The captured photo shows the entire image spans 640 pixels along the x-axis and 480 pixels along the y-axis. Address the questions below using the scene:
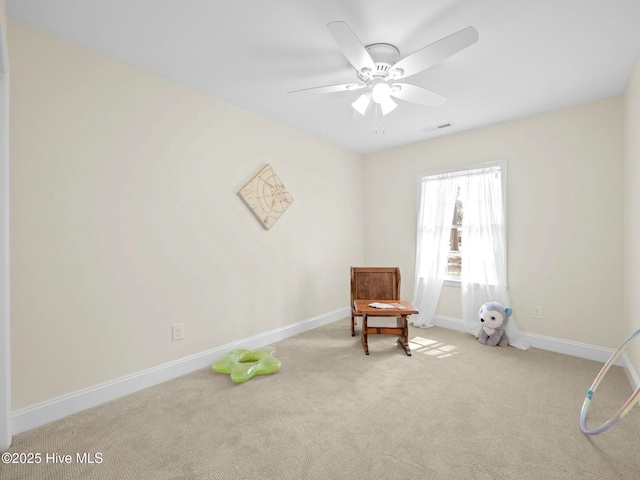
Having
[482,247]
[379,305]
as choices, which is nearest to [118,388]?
[379,305]

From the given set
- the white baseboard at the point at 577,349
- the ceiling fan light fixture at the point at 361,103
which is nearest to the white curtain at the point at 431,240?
the white baseboard at the point at 577,349

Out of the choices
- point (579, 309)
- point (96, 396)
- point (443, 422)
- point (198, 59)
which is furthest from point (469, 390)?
point (198, 59)

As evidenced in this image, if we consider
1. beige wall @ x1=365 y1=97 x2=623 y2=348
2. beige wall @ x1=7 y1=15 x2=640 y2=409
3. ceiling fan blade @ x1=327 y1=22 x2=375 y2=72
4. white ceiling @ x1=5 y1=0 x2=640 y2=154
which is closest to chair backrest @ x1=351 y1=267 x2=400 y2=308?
beige wall @ x1=7 y1=15 x2=640 y2=409

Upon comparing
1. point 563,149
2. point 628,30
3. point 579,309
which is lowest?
point 579,309

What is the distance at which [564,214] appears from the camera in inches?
121

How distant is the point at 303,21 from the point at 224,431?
98.8 inches

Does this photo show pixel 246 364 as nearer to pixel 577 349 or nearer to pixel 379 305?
pixel 379 305

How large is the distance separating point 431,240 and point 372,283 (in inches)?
40.3

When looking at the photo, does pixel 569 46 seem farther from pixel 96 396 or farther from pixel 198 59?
pixel 96 396

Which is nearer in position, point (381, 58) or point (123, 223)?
point (381, 58)

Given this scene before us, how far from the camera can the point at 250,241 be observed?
10.4ft

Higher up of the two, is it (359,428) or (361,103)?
(361,103)

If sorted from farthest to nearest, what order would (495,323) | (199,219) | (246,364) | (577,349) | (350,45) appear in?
(495,323) → (577,349) → (199,219) → (246,364) → (350,45)

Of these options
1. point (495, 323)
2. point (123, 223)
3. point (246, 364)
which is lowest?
point (246, 364)
